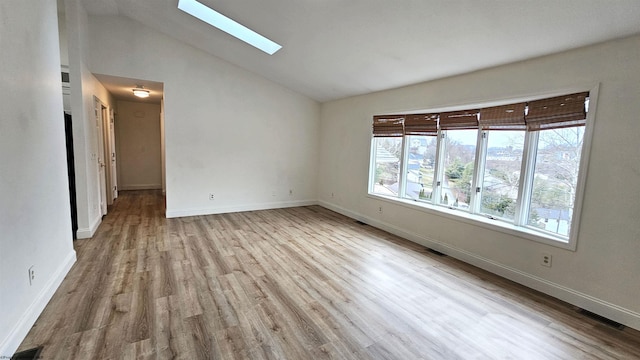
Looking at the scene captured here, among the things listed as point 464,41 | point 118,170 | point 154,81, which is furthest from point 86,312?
point 118,170

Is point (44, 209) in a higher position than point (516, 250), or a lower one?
higher

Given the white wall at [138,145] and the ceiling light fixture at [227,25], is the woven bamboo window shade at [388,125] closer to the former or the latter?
the ceiling light fixture at [227,25]

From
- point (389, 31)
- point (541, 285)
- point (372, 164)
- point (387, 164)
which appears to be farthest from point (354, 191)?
point (541, 285)

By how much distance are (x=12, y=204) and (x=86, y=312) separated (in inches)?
39.3

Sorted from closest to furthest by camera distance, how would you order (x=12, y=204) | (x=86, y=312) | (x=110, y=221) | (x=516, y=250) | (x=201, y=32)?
(x=12, y=204), (x=86, y=312), (x=516, y=250), (x=201, y=32), (x=110, y=221)

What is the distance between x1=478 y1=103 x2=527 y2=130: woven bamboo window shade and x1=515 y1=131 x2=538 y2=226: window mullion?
16cm

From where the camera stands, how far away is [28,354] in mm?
1797

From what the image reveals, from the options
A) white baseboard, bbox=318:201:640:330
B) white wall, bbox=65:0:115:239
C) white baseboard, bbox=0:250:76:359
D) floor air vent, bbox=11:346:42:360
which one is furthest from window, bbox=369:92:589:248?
white wall, bbox=65:0:115:239

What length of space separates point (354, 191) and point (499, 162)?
2.63 meters

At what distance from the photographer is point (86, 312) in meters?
2.28

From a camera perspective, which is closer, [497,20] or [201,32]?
[497,20]

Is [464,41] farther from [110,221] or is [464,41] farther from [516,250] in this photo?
[110,221]

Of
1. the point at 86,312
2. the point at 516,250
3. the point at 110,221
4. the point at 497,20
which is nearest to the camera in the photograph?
the point at 86,312

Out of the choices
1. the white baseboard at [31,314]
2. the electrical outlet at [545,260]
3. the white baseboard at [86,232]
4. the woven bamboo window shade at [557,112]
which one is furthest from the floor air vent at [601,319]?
the white baseboard at [86,232]
